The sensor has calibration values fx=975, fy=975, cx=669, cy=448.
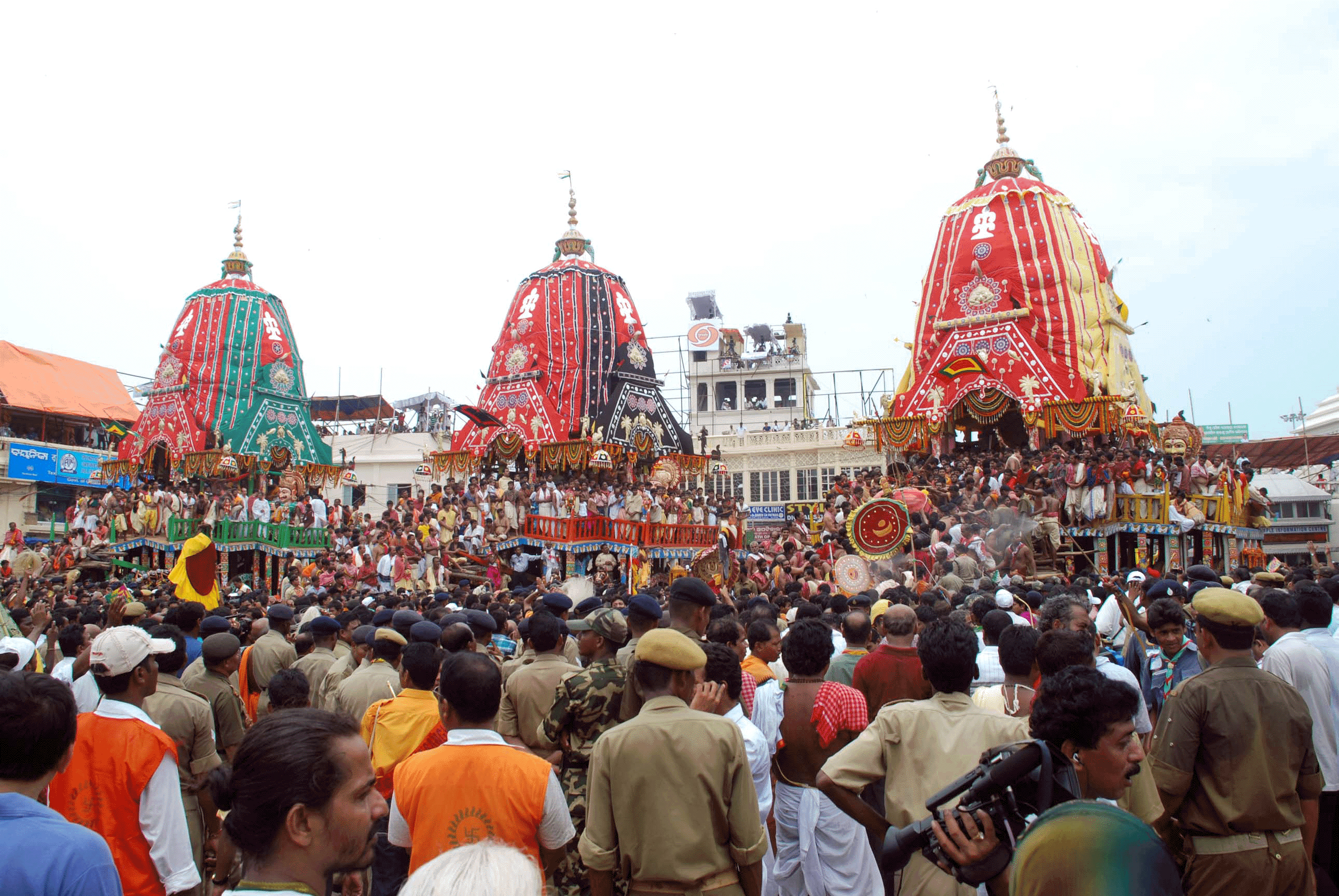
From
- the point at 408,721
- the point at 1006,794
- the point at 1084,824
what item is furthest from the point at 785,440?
the point at 1084,824

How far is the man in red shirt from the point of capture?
484 centimetres

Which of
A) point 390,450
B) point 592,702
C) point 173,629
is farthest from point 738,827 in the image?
point 390,450

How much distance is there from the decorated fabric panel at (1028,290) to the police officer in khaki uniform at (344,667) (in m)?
23.2

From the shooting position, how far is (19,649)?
213 inches

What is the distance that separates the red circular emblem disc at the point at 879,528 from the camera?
51.1ft

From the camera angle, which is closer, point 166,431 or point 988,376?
point 988,376

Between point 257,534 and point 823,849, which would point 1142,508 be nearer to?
point 823,849

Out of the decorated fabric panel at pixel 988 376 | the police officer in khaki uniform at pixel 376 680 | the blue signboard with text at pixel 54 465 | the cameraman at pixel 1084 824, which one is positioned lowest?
the police officer in khaki uniform at pixel 376 680

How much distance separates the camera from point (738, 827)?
3344 mm

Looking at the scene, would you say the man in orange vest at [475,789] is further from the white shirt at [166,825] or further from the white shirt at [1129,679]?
the white shirt at [1129,679]

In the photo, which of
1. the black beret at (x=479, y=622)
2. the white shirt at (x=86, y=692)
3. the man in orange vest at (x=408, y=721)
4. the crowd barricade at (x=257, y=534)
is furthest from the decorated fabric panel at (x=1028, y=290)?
the white shirt at (x=86, y=692)

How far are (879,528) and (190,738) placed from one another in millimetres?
12662

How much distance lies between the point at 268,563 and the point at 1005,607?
22.3m

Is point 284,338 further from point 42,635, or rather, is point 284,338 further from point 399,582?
point 42,635
